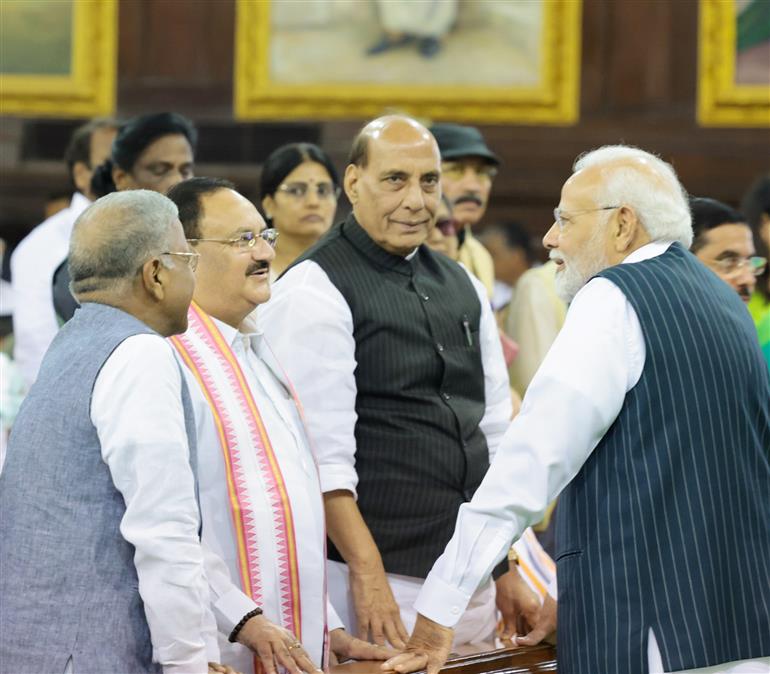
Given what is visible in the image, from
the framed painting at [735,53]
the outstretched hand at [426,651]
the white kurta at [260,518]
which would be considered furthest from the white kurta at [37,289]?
the framed painting at [735,53]

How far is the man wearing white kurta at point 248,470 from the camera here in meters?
2.88

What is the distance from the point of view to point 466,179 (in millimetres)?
5090

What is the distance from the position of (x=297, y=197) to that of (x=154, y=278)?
Result: 1856 mm

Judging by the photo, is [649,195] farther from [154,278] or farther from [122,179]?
[122,179]

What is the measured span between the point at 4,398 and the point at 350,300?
3.81ft

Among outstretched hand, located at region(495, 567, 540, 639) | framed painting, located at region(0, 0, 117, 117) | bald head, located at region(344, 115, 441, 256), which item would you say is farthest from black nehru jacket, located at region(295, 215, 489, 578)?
framed painting, located at region(0, 0, 117, 117)

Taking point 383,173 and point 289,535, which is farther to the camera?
point 383,173

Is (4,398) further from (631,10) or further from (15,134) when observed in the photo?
(631,10)

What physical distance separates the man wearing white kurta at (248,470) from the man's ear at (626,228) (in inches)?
30.7

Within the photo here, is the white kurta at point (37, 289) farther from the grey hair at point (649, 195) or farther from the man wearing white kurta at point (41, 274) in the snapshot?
the grey hair at point (649, 195)

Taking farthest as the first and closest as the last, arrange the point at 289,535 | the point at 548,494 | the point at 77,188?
1. the point at 77,188
2. the point at 289,535
3. the point at 548,494

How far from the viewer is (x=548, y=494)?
2.67 m

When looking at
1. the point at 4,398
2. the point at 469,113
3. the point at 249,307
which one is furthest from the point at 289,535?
the point at 469,113

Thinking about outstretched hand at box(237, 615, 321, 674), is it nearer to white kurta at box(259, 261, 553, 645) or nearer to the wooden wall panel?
white kurta at box(259, 261, 553, 645)
